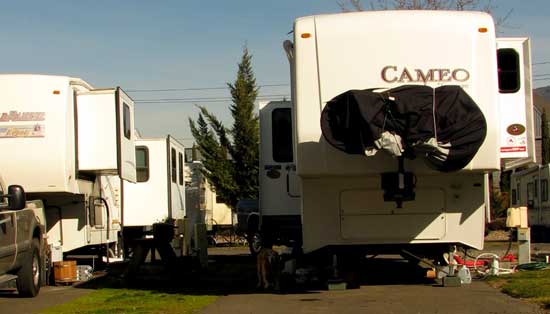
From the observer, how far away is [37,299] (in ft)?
36.9

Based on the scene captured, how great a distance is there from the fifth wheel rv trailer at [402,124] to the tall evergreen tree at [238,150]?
785 inches

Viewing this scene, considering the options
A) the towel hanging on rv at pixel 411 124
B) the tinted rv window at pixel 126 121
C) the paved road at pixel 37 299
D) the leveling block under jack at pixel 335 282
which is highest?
the tinted rv window at pixel 126 121

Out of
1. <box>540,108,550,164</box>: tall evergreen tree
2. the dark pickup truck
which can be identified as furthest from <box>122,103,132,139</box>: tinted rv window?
<box>540,108,550,164</box>: tall evergreen tree

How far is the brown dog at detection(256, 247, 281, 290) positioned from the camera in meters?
11.5

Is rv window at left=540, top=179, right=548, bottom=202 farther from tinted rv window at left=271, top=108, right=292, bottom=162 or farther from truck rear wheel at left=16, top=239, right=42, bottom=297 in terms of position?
truck rear wheel at left=16, top=239, right=42, bottom=297

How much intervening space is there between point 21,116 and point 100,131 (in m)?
1.29

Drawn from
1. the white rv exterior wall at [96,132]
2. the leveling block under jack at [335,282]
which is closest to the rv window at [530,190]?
the leveling block under jack at [335,282]

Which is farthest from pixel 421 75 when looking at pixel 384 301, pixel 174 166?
pixel 174 166

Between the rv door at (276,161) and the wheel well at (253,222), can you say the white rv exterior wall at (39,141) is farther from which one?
the wheel well at (253,222)

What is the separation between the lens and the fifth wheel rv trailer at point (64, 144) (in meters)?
12.9

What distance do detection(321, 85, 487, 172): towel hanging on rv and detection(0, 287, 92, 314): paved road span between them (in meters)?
4.37

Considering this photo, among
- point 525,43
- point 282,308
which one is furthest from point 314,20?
point 282,308

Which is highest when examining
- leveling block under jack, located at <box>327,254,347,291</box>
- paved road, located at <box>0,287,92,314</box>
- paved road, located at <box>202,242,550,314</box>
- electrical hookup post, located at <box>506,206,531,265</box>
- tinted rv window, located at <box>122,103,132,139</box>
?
tinted rv window, located at <box>122,103,132,139</box>

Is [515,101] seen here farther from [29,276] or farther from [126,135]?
[29,276]
